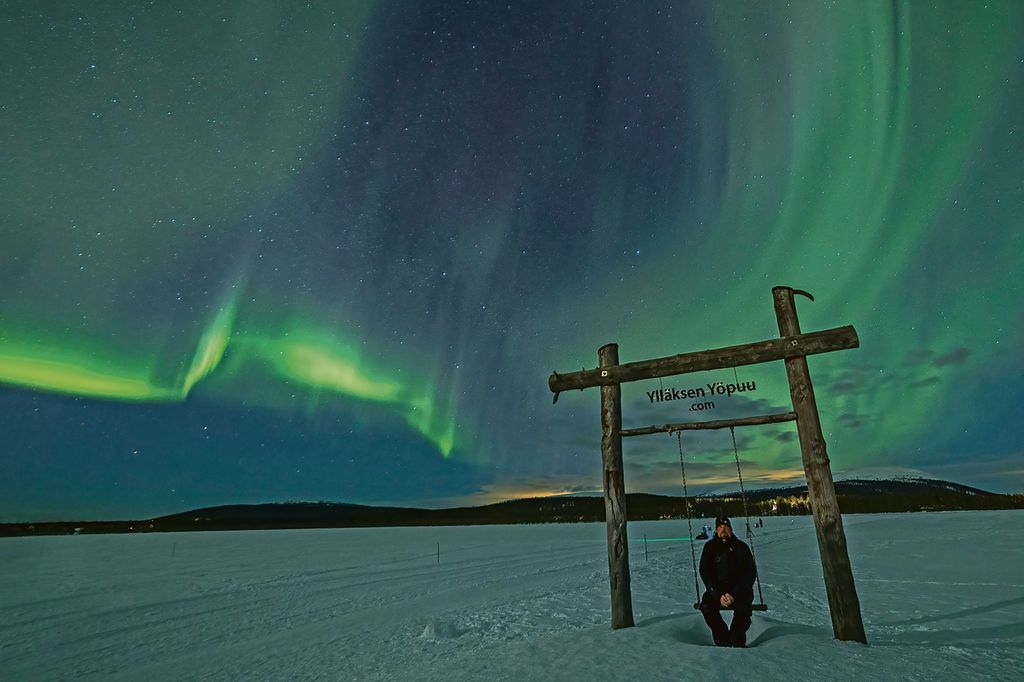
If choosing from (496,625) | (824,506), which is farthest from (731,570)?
(496,625)

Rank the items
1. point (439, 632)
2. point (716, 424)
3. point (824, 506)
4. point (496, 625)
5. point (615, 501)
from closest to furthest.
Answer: point (824, 506), point (716, 424), point (615, 501), point (439, 632), point (496, 625)

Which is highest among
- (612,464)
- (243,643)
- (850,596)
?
(612,464)

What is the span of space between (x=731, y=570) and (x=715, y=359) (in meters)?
2.82

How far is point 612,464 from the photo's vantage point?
25.8ft

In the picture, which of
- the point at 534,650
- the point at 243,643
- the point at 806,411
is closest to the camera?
the point at 534,650

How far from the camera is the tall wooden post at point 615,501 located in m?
7.40

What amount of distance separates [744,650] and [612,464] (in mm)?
2827

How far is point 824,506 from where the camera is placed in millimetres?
6512

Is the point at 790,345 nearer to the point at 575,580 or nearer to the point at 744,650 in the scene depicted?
the point at 744,650

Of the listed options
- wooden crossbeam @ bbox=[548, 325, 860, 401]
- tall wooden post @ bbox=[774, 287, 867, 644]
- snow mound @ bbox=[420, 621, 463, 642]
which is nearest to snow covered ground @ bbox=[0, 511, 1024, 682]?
snow mound @ bbox=[420, 621, 463, 642]

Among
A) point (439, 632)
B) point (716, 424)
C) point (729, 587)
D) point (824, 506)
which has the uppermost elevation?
point (716, 424)

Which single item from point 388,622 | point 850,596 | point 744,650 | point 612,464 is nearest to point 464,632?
point 388,622

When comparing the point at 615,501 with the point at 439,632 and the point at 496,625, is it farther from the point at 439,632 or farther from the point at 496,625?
the point at 439,632

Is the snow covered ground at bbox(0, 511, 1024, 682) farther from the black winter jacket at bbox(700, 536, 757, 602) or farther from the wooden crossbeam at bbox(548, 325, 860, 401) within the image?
the wooden crossbeam at bbox(548, 325, 860, 401)
